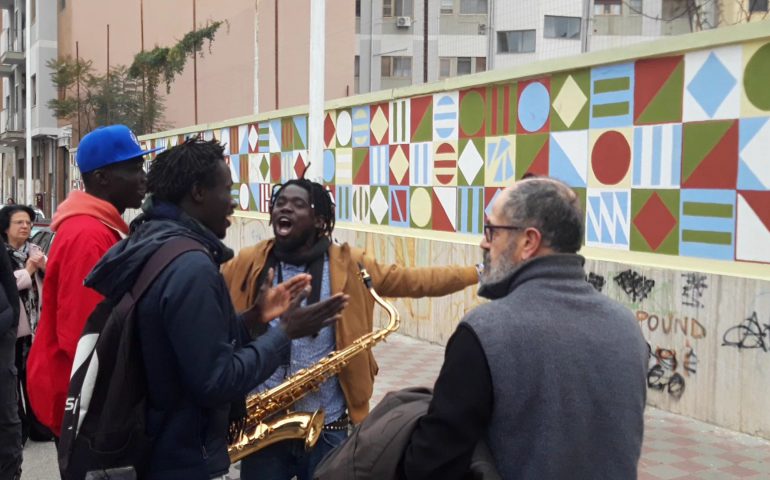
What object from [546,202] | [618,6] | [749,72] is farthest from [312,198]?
[618,6]

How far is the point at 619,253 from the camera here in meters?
7.45

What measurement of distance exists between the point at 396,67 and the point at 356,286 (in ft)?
119

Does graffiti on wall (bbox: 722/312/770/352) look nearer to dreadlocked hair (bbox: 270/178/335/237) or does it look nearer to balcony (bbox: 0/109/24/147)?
dreadlocked hair (bbox: 270/178/335/237)

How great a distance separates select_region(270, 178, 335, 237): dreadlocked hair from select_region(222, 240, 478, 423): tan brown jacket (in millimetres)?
153

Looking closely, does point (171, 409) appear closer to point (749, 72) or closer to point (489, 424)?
point (489, 424)

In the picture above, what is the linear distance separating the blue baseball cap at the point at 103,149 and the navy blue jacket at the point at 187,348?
1.02 metres

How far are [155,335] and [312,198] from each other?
158cm

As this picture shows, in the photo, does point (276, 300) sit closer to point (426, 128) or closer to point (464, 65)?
point (426, 128)

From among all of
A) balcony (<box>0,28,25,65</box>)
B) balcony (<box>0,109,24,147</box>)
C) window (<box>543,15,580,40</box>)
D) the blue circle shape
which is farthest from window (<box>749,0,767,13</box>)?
balcony (<box>0,28,25,65</box>)

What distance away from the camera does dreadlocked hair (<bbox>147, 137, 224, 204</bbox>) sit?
2.75 m

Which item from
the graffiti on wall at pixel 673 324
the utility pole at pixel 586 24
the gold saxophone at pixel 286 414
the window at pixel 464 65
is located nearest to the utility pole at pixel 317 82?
the utility pole at pixel 586 24

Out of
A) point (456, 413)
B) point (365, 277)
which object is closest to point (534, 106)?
point (365, 277)

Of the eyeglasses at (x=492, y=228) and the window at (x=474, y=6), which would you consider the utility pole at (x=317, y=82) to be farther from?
the window at (x=474, y=6)

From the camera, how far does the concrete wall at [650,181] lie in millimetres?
6289
